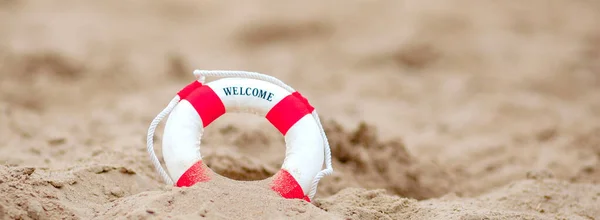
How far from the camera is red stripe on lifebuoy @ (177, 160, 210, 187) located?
298 centimetres

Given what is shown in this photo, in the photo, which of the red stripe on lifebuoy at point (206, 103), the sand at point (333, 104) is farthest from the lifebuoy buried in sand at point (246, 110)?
the sand at point (333, 104)

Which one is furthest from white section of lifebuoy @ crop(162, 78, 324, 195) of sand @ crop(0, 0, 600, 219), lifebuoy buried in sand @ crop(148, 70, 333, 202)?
sand @ crop(0, 0, 600, 219)

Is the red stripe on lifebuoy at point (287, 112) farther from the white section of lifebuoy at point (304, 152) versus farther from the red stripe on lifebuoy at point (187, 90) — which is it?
the red stripe on lifebuoy at point (187, 90)

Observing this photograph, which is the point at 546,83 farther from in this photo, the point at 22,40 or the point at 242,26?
the point at 22,40

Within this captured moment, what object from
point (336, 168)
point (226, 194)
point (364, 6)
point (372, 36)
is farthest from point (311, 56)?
point (226, 194)

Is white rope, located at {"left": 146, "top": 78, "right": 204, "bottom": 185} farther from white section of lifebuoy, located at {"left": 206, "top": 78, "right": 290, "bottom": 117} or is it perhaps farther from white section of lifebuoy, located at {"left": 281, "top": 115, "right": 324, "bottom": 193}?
white section of lifebuoy, located at {"left": 281, "top": 115, "right": 324, "bottom": 193}

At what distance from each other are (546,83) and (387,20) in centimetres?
222

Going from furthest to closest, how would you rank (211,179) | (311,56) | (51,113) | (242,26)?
(242,26) → (311,56) → (51,113) → (211,179)

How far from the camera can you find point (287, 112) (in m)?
3.18

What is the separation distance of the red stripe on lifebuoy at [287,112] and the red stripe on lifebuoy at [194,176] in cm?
43

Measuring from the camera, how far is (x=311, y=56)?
761 centimetres

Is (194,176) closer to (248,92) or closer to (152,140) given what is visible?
(152,140)

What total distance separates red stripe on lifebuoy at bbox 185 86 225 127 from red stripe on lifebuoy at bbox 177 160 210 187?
248 mm

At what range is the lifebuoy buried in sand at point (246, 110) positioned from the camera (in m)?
3.02
